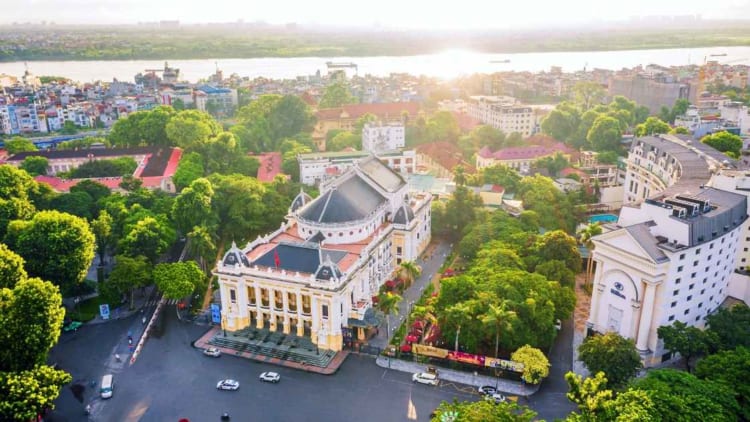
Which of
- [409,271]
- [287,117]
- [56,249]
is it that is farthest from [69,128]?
[409,271]

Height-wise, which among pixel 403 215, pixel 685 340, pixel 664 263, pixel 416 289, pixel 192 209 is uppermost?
pixel 664 263

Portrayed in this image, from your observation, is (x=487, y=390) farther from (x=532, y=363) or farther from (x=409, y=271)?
(x=409, y=271)

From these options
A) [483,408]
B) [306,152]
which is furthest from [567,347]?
[306,152]

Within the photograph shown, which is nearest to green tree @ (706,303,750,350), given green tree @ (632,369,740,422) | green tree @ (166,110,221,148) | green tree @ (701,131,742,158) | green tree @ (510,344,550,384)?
green tree @ (632,369,740,422)

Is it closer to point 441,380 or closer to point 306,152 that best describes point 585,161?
point 306,152

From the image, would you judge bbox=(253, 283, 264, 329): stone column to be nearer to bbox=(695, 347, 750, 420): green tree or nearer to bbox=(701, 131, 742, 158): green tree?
bbox=(695, 347, 750, 420): green tree

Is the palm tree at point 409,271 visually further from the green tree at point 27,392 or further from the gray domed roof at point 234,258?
the green tree at point 27,392
